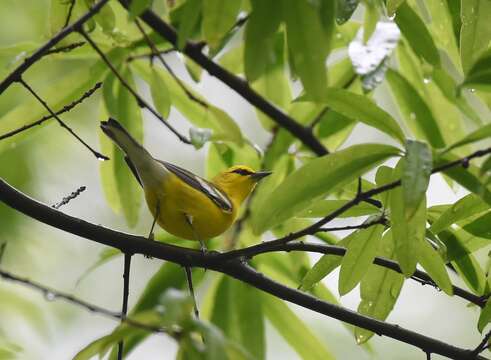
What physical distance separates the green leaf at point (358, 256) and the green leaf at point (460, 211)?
155mm

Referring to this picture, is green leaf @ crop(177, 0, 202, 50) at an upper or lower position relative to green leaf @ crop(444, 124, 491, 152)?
upper

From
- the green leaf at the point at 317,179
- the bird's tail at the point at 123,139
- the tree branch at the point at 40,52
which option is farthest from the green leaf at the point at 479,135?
the bird's tail at the point at 123,139

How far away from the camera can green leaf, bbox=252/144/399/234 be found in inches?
69.3

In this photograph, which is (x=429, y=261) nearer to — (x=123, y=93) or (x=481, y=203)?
(x=481, y=203)

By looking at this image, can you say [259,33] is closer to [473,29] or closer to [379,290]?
[473,29]

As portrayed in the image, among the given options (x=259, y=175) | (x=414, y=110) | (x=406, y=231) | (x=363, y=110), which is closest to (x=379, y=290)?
(x=406, y=231)

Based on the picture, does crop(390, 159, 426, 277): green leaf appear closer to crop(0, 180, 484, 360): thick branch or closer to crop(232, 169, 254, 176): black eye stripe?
crop(0, 180, 484, 360): thick branch

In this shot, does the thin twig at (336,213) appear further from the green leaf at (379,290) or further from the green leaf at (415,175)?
the green leaf at (379,290)

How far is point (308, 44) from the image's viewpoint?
4.97ft

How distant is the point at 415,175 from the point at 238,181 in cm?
218

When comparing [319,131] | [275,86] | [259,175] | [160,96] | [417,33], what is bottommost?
[417,33]

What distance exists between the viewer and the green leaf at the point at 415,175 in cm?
156

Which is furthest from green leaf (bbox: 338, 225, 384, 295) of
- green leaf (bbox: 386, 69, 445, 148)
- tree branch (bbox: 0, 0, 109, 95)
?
green leaf (bbox: 386, 69, 445, 148)

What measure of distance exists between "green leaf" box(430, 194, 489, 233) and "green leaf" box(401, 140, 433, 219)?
0.51m
